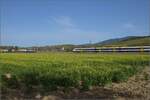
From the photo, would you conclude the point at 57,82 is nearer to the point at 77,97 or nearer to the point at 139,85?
the point at 77,97

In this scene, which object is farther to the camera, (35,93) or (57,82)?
(57,82)

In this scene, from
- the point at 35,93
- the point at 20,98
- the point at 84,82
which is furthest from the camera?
the point at 84,82

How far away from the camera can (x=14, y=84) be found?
9383mm

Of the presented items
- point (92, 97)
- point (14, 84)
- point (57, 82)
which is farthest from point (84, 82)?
point (14, 84)

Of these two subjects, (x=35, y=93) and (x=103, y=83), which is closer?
(x=35, y=93)

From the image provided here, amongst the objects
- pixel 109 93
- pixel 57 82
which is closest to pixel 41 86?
pixel 57 82

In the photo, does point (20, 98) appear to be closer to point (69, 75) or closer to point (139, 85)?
point (69, 75)

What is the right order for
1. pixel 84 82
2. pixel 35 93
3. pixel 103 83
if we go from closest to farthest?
pixel 35 93, pixel 84 82, pixel 103 83

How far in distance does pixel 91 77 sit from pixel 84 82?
35.0 inches

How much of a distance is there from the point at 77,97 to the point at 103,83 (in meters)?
2.19

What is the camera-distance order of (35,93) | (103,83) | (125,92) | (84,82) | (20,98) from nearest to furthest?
(20,98) < (35,93) < (125,92) < (84,82) < (103,83)

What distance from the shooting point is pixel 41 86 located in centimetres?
922

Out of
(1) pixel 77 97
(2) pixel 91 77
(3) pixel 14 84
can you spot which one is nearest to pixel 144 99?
(1) pixel 77 97

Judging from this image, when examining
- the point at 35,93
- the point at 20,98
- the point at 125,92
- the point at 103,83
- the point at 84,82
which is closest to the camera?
the point at 20,98
